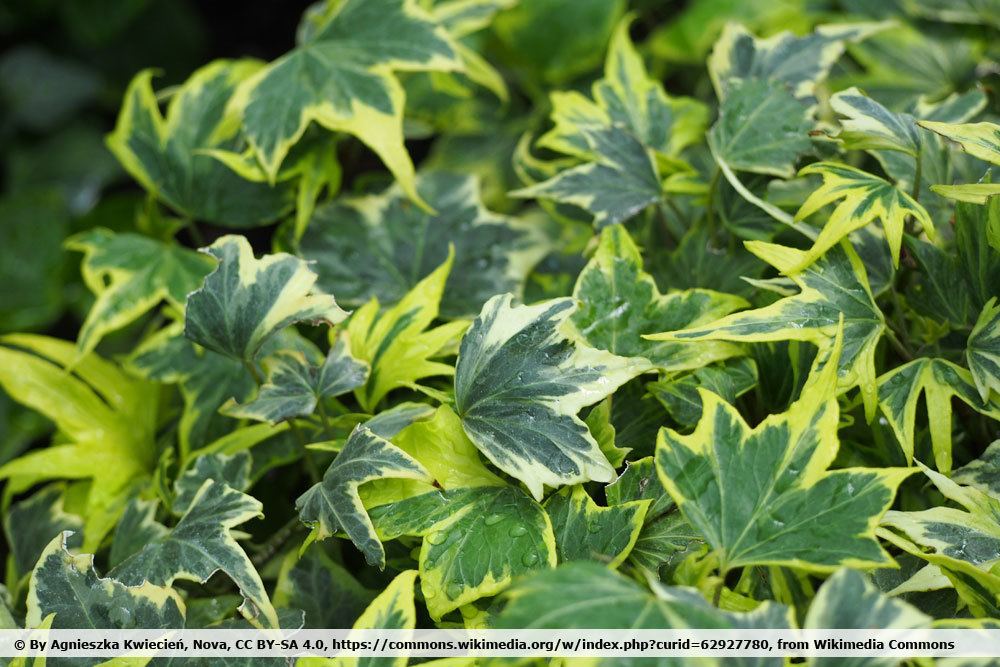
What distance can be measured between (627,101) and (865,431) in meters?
0.49

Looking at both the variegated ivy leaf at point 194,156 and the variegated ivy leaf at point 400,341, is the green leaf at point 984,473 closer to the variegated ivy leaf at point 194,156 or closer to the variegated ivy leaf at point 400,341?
the variegated ivy leaf at point 400,341

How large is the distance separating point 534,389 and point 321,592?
29 centimetres

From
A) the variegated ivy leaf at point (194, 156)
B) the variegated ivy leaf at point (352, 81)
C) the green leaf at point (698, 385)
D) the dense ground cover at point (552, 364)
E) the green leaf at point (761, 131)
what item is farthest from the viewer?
the variegated ivy leaf at point (194, 156)

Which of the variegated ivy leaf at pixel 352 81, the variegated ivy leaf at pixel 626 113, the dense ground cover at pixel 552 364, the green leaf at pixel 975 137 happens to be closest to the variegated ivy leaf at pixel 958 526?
the dense ground cover at pixel 552 364

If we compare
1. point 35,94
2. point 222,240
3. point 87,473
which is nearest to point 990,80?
point 222,240

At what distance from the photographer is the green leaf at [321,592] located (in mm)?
844

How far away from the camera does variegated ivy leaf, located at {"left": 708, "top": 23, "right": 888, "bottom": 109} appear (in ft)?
3.45

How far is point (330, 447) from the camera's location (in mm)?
820

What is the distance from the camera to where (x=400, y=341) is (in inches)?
35.3

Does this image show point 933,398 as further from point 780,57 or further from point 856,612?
point 780,57

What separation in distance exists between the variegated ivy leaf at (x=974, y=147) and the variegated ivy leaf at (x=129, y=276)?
2.63ft

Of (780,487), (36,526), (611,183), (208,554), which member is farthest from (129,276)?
(780,487)

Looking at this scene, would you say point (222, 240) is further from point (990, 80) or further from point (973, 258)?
point (990, 80)

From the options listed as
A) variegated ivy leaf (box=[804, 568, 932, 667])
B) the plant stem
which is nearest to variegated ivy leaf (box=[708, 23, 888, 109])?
the plant stem
